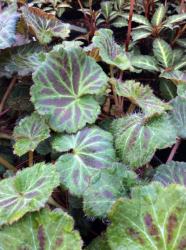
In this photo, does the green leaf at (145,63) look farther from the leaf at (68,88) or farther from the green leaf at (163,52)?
the leaf at (68,88)

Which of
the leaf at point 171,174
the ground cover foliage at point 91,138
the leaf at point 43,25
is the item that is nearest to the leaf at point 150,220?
the ground cover foliage at point 91,138

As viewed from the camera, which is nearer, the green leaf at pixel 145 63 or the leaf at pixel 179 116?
the leaf at pixel 179 116

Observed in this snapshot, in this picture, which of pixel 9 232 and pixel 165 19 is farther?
pixel 165 19

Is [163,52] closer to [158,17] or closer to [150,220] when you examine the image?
[158,17]

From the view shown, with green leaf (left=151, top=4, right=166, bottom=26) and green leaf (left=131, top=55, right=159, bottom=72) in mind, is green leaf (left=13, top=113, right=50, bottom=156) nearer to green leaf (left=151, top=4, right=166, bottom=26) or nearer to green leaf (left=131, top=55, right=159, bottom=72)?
green leaf (left=131, top=55, right=159, bottom=72)

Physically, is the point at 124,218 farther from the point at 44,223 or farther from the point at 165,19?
the point at 165,19

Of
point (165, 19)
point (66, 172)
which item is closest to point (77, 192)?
point (66, 172)
